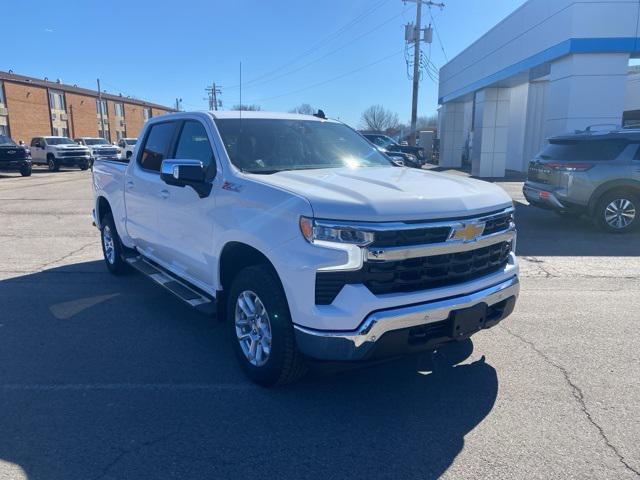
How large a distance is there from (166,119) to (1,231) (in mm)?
6851

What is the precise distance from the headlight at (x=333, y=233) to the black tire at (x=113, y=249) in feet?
13.5

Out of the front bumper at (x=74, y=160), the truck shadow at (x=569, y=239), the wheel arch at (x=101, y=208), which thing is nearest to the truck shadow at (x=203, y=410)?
the wheel arch at (x=101, y=208)

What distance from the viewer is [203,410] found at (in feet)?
11.2

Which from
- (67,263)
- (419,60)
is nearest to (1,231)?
(67,263)

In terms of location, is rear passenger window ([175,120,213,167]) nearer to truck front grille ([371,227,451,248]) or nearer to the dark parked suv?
truck front grille ([371,227,451,248])

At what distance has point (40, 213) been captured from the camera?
12.6 metres

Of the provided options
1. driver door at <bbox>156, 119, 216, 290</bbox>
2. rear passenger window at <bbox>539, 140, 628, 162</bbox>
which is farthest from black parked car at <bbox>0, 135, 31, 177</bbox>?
rear passenger window at <bbox>539, 140, 628, 162</bbox>

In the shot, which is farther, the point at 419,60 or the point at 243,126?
the point at 419,60

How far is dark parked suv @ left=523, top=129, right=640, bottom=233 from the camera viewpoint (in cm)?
949

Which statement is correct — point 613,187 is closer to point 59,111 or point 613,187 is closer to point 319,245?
point 319,245

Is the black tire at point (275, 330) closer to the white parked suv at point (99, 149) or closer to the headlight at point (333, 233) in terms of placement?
the headlight at point (333, 233)

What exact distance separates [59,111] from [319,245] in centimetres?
6182

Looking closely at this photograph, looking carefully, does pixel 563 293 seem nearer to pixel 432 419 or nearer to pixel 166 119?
pixel 432 419

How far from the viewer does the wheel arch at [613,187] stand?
9.52 metres
